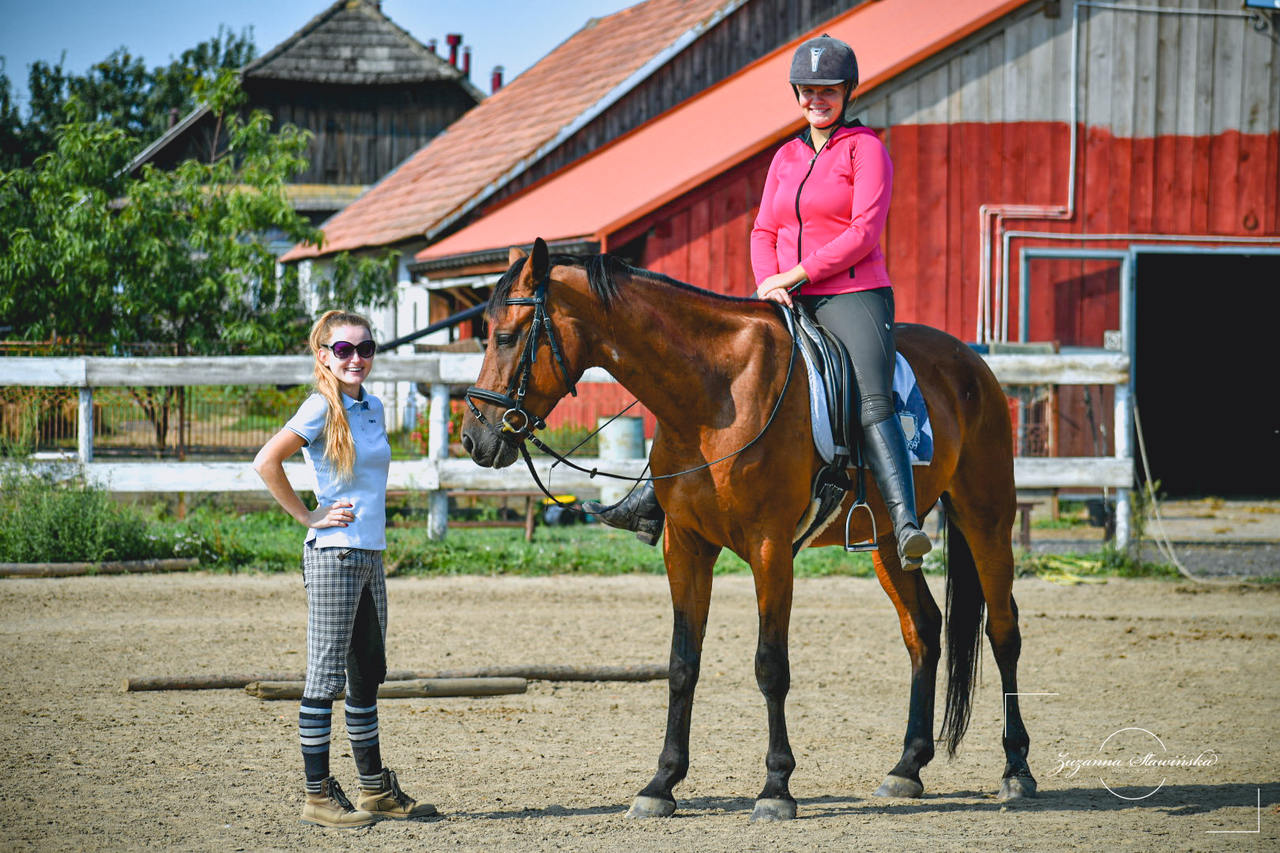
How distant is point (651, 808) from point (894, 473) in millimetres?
1518

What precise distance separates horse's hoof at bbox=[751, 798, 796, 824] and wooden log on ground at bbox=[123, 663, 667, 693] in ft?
7.44

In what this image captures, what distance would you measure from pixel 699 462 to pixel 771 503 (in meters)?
0.30

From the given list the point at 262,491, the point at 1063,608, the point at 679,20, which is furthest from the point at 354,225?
the point at 1063,608

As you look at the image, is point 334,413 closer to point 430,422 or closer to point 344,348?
point 344,348

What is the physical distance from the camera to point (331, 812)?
14.8 ft

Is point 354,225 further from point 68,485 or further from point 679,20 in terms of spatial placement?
point 68,485

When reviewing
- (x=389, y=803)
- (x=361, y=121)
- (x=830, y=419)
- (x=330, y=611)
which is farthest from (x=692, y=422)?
(x=361, y=121)

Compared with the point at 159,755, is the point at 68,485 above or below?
above

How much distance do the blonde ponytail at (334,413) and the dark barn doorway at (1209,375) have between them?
17.1 meters

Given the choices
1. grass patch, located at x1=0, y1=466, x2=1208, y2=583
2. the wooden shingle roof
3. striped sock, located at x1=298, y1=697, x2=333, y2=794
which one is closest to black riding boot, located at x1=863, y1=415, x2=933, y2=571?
→ striped sock, located at x1=298, y1=697, x2=333, y2=794

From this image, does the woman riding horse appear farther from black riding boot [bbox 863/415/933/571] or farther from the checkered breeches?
the checkered breeches

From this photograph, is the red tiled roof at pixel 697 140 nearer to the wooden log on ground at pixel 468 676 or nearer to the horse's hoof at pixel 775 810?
the wooden log on ground at pixel 468 676

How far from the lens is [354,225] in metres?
24.5

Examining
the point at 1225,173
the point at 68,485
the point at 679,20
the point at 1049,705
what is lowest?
the point at 1049,705
